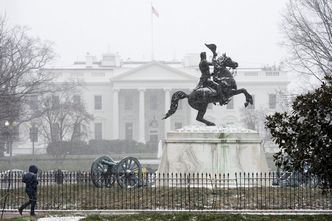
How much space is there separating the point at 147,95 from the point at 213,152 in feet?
207

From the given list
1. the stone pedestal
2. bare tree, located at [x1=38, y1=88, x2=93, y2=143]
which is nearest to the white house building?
bare tree, located at [x1=38, y1=88, x2=93, y2=143]

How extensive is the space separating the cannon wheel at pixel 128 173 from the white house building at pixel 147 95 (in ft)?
191

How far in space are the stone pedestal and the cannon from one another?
107 centimetres

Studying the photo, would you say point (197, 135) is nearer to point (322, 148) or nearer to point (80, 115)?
point (322, 148)

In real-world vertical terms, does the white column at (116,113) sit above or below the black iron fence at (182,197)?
above

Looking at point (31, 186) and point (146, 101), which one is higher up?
point (146, 101)

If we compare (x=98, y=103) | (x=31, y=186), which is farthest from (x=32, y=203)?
(x=98, y=103)

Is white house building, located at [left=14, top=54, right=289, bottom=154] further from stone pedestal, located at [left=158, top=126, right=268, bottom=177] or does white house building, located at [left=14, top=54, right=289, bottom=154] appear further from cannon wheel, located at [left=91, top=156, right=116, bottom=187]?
stone pedestal, located at [left=158, top=126, right=268, bottom=177]

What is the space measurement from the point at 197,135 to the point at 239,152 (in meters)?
1.32

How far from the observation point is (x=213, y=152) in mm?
17625

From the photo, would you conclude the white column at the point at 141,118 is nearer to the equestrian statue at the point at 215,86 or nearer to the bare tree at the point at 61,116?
the bare tree at the point at 61,116

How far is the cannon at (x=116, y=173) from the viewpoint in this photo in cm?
1685

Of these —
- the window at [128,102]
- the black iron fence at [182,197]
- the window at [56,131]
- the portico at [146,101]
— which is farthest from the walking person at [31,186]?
the window at [128,102]

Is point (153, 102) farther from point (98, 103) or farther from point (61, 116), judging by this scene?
point (61, 116)
